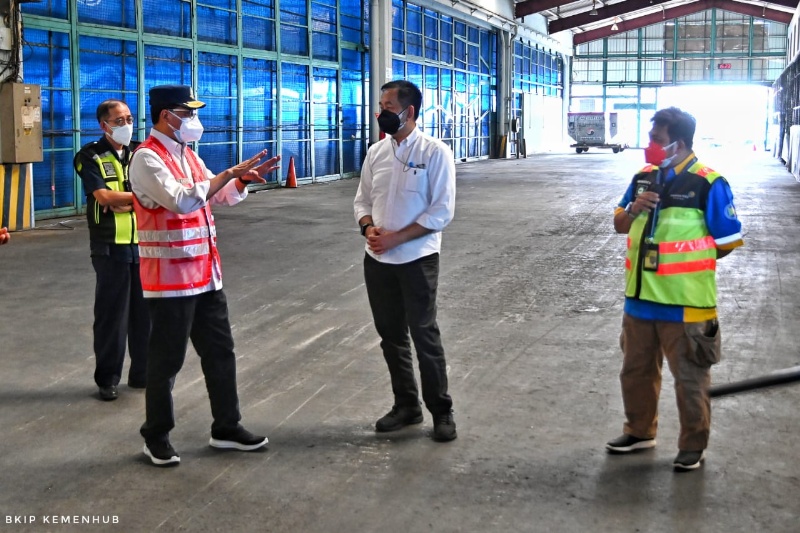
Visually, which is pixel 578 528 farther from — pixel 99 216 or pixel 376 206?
pixel 99 216

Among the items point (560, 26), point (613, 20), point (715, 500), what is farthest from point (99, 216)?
point (613, 20)

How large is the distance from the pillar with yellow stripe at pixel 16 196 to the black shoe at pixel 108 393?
8533mm

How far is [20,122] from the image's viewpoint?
1320 cm

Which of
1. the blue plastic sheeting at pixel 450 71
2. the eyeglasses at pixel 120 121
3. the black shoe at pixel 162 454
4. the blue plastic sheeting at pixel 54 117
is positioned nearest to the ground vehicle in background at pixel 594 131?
the blue plastic sheeting at pixel 450 71

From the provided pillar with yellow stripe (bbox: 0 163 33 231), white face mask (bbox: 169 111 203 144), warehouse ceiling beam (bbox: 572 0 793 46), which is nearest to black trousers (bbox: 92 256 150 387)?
white face mask (bbox: 169 111 203 144)

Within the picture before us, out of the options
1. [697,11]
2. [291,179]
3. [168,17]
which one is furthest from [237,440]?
[697,11]

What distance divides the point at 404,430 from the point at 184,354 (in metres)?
1.22

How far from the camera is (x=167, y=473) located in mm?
4305

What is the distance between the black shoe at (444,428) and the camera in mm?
4734

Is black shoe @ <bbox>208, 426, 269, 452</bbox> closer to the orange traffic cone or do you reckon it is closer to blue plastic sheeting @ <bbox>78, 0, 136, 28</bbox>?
blue plastic sheeting @ <bbox>78, 0, 136, 28</bbox>

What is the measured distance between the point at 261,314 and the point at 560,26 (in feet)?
133

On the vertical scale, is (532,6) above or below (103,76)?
above

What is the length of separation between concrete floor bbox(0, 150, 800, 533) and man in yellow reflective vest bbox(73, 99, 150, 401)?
269mm

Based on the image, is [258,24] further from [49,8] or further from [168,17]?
[49,8]
